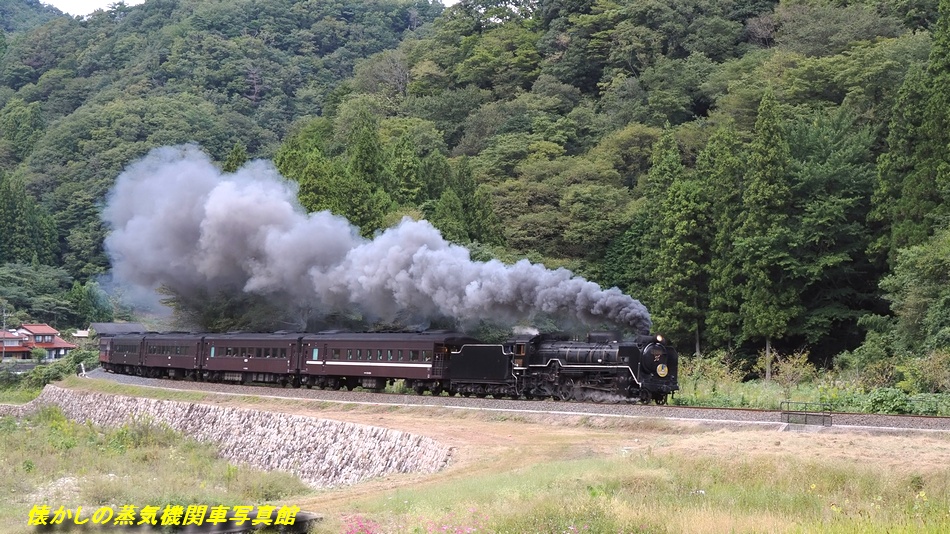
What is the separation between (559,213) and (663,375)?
2805cm

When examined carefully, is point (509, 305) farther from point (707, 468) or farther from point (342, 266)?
point (707, 468)

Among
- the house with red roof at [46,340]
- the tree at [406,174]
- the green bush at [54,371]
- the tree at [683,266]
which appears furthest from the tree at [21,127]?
the tree at [683,266]

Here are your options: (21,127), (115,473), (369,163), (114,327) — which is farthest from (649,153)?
(21,127)

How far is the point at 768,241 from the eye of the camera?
41.2 m

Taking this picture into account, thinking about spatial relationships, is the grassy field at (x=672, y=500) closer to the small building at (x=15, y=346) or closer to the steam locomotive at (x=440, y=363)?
the steam locomotive at (x=440, y=363)

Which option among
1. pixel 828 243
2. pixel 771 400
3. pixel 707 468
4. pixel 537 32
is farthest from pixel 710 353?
pixel 537 32

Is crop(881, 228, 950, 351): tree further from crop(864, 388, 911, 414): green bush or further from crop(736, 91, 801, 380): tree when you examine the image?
→ crop(864, 388, 911, 414): green bush

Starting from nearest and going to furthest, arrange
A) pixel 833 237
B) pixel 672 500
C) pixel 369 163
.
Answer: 1. pixel 672 500
2. pixel 833 237
3. pixel 369 163

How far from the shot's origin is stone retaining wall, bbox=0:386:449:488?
72.3 ft

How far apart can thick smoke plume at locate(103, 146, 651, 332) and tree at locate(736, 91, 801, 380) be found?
13305 millimetres

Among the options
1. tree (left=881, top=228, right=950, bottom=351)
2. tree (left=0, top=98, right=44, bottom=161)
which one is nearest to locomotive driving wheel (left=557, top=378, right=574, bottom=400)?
tree (left=881, top=228, right=950, bottom=351)

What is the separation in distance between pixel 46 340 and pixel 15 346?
232 cm

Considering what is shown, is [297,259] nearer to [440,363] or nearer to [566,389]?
[440,363]

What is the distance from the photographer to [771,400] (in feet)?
93.1
